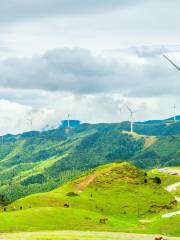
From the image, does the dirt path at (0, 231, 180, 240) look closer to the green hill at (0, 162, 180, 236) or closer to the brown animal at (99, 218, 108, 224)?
the green hill at (0, 162, 180, 236)

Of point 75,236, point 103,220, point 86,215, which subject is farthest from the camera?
point 86,215

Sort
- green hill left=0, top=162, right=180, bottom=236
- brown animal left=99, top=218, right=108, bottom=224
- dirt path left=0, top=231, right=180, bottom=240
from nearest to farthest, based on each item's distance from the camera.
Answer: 1. dirt path left=0, top=231, right=180, bottom=240
2. green hill left=0, top=162, right=180, bottom=236
3. brown animal left=99, top=218, right=108, bottom=224

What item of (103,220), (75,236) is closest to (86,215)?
(103,220)

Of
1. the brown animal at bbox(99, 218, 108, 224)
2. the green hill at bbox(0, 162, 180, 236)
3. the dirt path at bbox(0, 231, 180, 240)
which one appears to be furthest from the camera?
the brown animal at bbox(99, 218, 108, 224)

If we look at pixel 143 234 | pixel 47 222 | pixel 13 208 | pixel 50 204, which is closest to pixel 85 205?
pixel 50 204

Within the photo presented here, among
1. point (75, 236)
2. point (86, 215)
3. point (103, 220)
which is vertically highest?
point (75, 236)

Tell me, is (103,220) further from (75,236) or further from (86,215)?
(75,236)

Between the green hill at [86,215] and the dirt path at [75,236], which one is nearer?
the dirt path at [75,236]

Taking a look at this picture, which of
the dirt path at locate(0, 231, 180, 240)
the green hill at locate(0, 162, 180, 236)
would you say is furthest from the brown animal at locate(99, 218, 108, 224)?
the dirt path at locate(0, 231, 180, 240)

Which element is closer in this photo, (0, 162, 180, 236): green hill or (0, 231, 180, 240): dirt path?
(0, 231, 180, 240): dirt path

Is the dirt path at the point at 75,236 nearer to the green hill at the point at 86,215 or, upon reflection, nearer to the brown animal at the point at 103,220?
the green hill at the point at 86,215

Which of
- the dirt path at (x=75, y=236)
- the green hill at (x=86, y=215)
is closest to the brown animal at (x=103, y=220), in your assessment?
the green hill at (x=86, y=215)

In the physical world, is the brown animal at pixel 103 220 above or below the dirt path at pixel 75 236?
below
